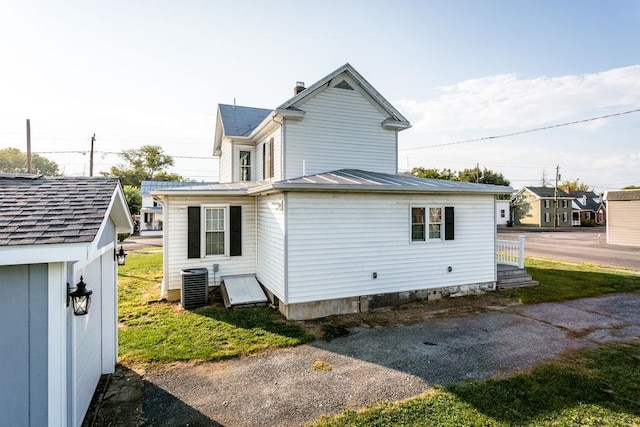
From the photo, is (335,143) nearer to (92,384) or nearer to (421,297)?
(421,297)

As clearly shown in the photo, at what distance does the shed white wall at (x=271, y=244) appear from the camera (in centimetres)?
800

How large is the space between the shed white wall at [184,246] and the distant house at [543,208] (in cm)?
4683

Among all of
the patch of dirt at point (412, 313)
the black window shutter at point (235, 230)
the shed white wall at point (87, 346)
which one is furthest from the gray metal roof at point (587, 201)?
the shed white wall at point (87, 346)

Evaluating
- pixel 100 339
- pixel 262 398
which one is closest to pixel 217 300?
pixel 100 339

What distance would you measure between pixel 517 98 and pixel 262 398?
18398mm

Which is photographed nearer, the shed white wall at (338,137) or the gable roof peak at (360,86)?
the gable roof peak at (360,86)

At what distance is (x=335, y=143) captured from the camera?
10.7 metres

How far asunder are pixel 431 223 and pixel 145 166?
173ft

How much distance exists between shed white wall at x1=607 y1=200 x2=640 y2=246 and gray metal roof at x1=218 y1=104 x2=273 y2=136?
27.6 metres

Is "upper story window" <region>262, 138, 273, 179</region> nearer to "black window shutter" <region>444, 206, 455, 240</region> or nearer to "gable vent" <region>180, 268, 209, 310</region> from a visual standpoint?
"gable vent" <region>180, 268, 209, 310</region>

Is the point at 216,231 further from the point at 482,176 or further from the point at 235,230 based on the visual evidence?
the point at 482,176

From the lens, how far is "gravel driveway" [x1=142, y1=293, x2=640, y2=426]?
4246 millimetres

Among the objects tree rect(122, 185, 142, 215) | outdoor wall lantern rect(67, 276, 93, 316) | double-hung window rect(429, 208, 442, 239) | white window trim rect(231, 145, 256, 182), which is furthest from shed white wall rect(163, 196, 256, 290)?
tree rect(122, 185, 142, 215)

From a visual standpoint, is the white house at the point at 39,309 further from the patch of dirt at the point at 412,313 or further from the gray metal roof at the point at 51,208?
the patch of dirt at the point at 412,313
